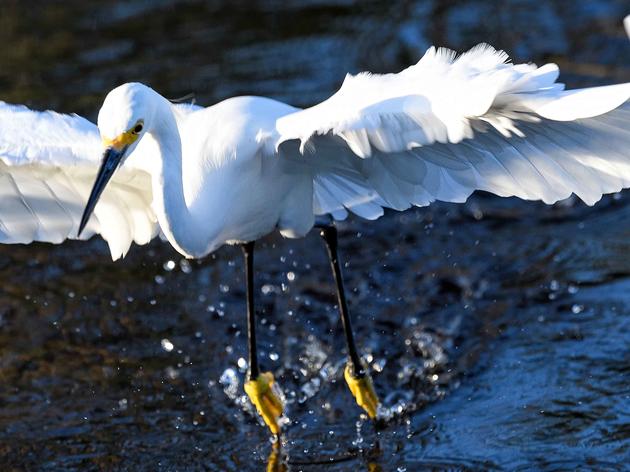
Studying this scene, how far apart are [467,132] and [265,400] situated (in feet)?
7.07

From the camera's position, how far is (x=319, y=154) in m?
5.27

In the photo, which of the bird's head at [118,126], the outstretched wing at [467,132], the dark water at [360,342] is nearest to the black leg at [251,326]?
the dark water at [360,342]

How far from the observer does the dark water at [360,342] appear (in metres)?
5.80

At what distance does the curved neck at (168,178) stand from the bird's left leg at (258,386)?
3.65 feet

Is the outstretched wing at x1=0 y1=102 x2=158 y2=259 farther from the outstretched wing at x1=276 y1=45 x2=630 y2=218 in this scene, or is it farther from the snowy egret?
the outstretched wing at x1=276 y1=45 x2=630 y2=218

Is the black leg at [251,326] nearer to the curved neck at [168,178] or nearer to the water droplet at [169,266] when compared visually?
the curved neck at [168,178]

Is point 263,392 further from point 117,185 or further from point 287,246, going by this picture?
point 287,246

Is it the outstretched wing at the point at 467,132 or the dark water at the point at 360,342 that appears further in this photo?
the dark water at the point at 360,342

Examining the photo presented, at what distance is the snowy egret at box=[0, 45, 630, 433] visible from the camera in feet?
14.6

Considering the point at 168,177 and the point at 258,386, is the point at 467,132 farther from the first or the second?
the point at 258,386

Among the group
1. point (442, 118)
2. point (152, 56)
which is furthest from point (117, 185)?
point (152, 56)

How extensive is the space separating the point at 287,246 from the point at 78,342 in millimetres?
1602

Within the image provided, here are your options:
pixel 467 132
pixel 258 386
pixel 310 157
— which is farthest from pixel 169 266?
pixel 467 132

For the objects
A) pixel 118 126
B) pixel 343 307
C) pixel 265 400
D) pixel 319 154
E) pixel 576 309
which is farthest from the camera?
pixel 576 309
